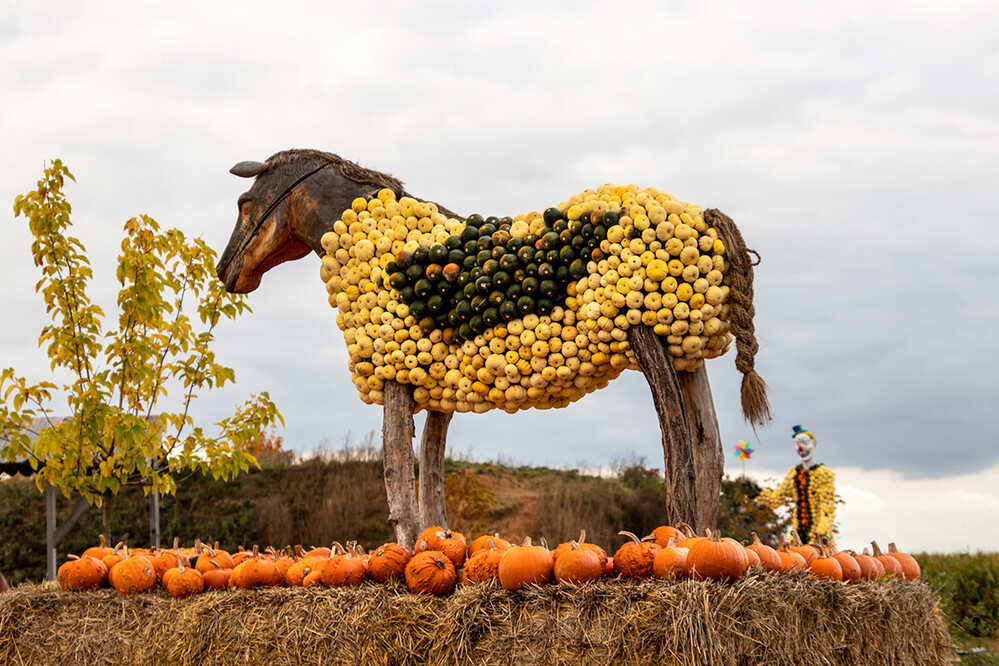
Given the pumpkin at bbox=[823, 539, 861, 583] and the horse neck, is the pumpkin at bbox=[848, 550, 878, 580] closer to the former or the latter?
Answer: the pumpkin at bbox=[823, 539, 861, 583]

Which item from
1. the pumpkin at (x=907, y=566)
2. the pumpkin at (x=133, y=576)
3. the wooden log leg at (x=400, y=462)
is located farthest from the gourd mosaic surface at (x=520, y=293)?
the pumpkin at (x=907, y=566)

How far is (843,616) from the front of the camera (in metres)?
4.69

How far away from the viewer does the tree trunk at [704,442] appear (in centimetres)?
545

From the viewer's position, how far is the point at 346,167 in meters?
6.93

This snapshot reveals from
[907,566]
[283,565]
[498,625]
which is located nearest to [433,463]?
[283,565]

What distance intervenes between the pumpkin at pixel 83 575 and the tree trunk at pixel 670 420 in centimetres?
392

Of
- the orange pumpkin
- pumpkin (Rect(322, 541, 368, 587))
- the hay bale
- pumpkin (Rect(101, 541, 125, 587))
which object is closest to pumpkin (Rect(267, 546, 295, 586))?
the hay bale

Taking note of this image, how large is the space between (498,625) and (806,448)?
9.27m

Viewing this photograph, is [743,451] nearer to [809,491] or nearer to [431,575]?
[809,491]

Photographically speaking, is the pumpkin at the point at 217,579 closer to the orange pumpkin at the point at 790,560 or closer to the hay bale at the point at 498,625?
the hay bale at the point at 498,625

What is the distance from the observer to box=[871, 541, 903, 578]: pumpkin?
577 centimetres

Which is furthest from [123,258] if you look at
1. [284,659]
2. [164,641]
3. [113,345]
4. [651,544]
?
[651,544]

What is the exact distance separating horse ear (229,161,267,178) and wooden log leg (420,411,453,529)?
8.24 feet

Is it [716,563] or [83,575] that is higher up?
[716,563]
